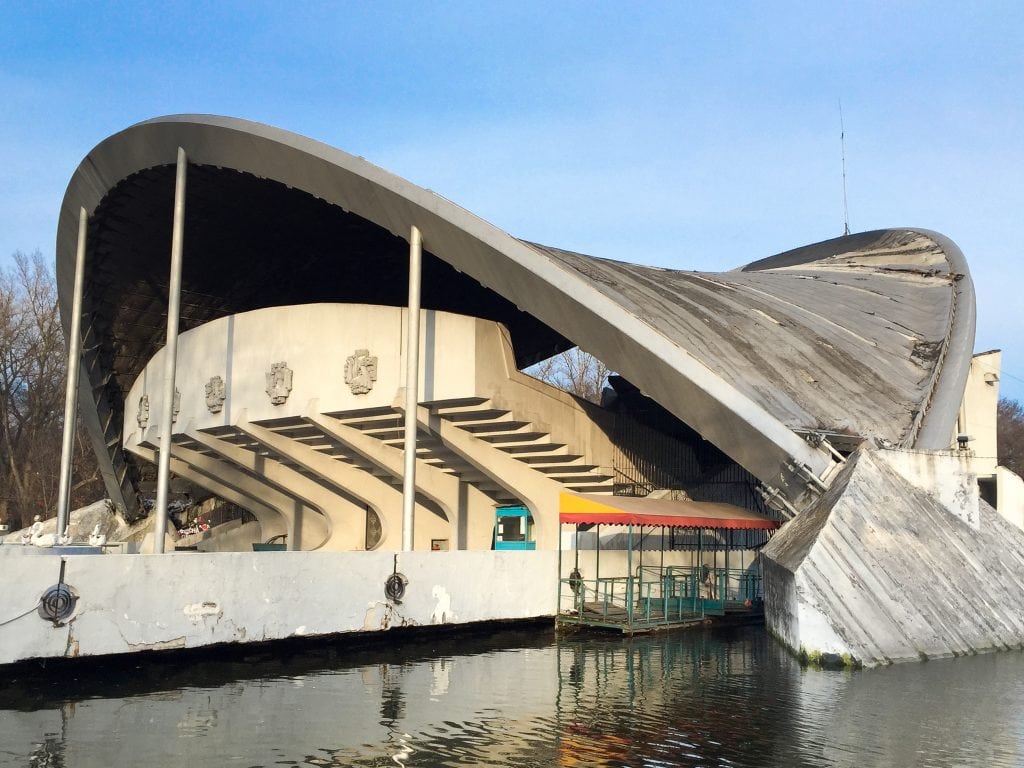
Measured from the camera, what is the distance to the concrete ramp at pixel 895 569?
42.2 feet

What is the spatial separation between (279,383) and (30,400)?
97.1ft

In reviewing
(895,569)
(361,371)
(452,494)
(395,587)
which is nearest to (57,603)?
(395,587)

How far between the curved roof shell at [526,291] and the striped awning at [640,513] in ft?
6.99

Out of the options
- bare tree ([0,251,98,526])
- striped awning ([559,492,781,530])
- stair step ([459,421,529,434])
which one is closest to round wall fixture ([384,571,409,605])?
striped awning ([559,492,781,530])

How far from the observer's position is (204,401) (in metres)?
24.9

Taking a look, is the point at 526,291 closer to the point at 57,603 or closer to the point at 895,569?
the point at 895,569

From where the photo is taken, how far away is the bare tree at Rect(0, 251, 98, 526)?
1778 inches

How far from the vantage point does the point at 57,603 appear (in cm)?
1213

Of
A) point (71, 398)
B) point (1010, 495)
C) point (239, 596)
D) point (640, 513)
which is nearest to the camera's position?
point (239, 596)

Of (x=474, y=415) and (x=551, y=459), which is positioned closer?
(x=474, y=415)

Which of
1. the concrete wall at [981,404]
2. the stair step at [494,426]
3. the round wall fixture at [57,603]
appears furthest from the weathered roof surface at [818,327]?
the round wall fixture at [57,603]

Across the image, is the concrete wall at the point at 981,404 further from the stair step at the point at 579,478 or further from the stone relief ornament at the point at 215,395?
the stone relief ornament at the point at 215,395

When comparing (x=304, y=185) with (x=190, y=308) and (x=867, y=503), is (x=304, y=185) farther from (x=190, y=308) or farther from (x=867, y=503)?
(x=867, y=503)

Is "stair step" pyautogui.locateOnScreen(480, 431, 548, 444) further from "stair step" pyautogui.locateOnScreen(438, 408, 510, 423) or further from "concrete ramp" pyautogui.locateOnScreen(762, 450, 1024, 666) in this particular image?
"concrete ramp" pyautogui.locateOnScreen(762, 450, 1024, 666)
